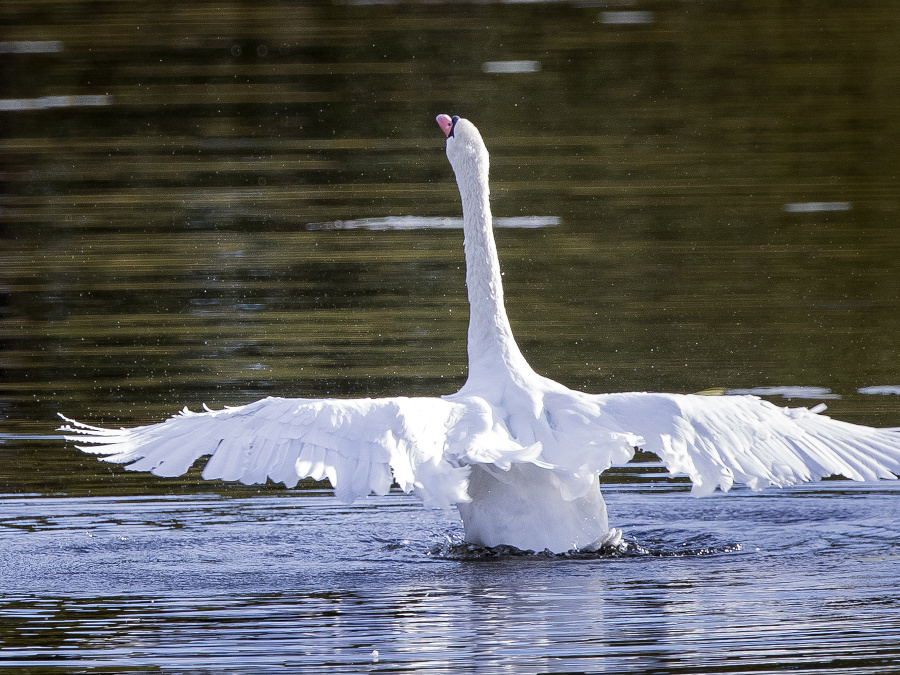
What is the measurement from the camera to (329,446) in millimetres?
9055

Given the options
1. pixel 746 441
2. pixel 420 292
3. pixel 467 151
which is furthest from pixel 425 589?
pixel 420 292

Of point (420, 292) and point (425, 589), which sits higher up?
point (420, 292)

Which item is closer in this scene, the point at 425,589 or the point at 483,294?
the point at 425,589

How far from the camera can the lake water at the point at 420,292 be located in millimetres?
8531

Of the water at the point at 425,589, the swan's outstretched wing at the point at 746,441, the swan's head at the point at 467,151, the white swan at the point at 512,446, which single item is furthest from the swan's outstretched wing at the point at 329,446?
the swan's head at the point at 467,151

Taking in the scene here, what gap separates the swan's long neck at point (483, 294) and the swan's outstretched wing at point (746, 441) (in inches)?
36.3

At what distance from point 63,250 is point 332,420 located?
10.5 m

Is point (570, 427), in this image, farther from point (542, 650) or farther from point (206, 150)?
point (206, 150)

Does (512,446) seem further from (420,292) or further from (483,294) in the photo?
(420,292)

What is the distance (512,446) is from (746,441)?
142 cm

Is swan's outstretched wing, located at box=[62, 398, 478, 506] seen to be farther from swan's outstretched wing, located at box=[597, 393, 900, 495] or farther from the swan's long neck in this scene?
swan's outstretched wing, located at box=[597, 393, 900, 495]

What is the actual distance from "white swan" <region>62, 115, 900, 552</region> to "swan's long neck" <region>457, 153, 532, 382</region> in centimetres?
9

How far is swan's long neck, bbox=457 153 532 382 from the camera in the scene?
1034 centimetres

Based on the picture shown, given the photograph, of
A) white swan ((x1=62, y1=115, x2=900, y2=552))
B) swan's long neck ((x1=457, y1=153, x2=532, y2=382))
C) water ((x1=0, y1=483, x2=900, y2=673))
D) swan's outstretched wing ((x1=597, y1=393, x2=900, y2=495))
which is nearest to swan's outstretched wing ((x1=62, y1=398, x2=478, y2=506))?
white swan ((x1=62, y1=115, x2=900, y2=552))
